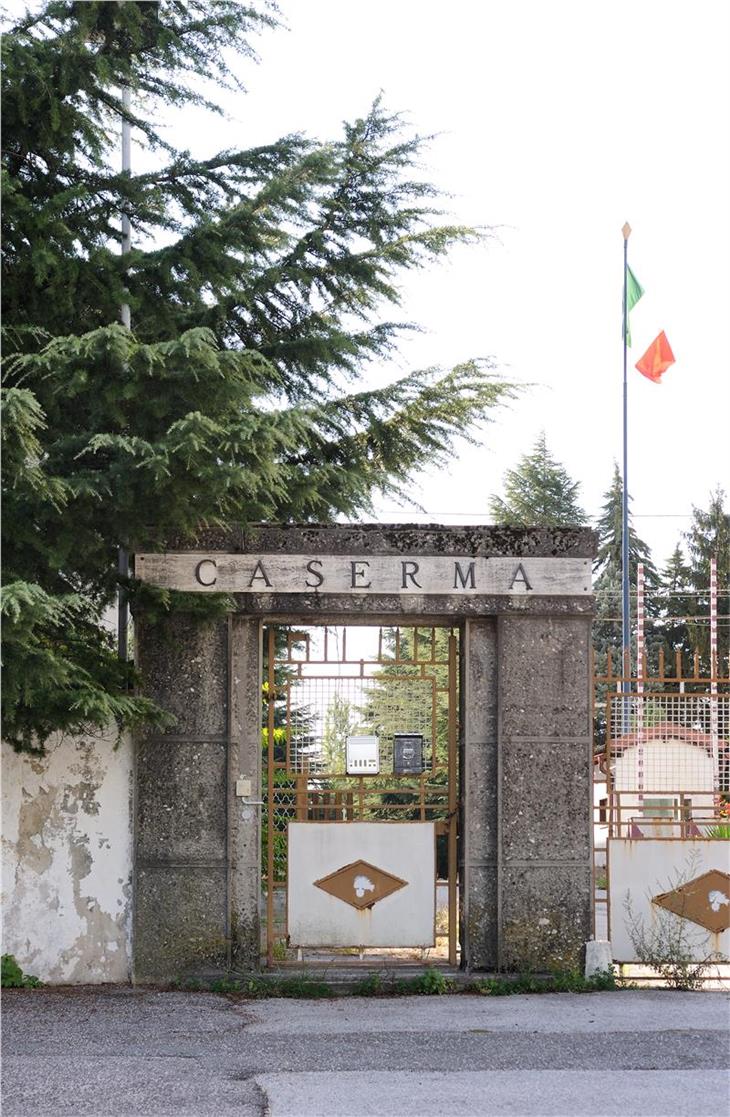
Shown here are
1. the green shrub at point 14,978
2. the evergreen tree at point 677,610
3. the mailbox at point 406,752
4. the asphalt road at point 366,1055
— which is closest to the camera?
the asphalt road at point 366,1055

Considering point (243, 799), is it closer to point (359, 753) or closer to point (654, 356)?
point (359, 753)

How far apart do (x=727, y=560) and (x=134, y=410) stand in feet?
135

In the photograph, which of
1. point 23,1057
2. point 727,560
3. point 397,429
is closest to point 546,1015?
point 23,1057

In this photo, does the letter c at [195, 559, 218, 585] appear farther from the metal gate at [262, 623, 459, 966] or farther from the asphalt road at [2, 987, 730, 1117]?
the asphalt road at [2, 987, 730, 1117]

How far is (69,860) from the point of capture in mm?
9469

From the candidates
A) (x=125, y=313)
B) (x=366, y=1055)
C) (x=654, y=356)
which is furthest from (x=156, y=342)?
(x=654, y=356)

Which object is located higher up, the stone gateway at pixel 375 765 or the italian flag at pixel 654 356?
the italian flag at pixel 654 356

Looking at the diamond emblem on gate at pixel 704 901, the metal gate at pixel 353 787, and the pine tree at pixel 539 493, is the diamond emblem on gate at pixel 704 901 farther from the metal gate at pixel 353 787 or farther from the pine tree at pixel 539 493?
the pine tree at pixel 539 493

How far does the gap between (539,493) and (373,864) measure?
38.6 m

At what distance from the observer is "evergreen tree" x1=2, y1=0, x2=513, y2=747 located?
8156mm

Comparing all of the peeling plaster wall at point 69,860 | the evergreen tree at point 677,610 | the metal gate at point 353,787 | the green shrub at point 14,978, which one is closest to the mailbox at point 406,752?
the metal gate at point 353,787

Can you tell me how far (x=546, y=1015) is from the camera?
8617 millimetres

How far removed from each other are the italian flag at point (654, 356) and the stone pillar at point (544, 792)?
14.8 meters

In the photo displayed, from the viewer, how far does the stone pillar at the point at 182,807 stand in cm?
950
